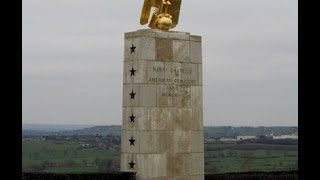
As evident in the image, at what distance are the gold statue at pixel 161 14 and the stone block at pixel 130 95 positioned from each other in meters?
1.74

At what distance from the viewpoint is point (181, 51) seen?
15250 millimetres

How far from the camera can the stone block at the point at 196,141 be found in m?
15.3

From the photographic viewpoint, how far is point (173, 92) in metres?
14.9

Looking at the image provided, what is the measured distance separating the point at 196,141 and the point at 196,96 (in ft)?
3.79

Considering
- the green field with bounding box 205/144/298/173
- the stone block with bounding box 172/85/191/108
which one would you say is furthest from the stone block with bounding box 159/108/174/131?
the green field with bounding box 205/144/298/173

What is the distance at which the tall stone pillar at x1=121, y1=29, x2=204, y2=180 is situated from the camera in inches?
559

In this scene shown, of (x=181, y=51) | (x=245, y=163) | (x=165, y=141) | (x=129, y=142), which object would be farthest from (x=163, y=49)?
(x=245, y=163)

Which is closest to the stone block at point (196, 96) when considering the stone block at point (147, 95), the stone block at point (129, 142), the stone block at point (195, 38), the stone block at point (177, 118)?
the stone block at point (177, 118)

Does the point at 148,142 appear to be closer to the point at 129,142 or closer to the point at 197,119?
the point at 129,142

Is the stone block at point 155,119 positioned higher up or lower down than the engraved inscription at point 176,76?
lower down

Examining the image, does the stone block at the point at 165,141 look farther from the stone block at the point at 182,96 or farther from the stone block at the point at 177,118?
the stone block at the point at 182,96
